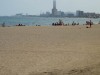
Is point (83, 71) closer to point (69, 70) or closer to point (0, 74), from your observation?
point (69, 70)

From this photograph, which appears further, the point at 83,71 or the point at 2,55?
the point at 2,55

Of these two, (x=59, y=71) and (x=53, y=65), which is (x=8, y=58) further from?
(x=59, y=71)

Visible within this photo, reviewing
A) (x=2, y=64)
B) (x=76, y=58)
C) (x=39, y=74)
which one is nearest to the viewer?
(x=39, y=74)

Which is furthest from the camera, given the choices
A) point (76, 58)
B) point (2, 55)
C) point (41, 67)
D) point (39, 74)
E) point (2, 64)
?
point (2, 55)

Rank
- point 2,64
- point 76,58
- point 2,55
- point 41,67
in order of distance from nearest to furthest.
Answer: point 41,67 → point 2,64 → point 76,58 → point 2,55

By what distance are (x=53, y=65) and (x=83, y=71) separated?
1862 mm

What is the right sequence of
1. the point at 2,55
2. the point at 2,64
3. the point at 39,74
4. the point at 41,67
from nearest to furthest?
the point at 39,74, the point at 41,67, the point at 2,64, the point at 2,55

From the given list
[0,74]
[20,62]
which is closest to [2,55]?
[20,62]

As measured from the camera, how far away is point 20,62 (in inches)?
468

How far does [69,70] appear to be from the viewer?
988 cm

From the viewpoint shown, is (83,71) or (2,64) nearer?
(83,71)

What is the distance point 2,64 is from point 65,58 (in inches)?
115

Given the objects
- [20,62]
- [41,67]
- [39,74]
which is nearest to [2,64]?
[20,62]

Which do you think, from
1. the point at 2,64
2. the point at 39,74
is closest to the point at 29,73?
the point at 39,74
